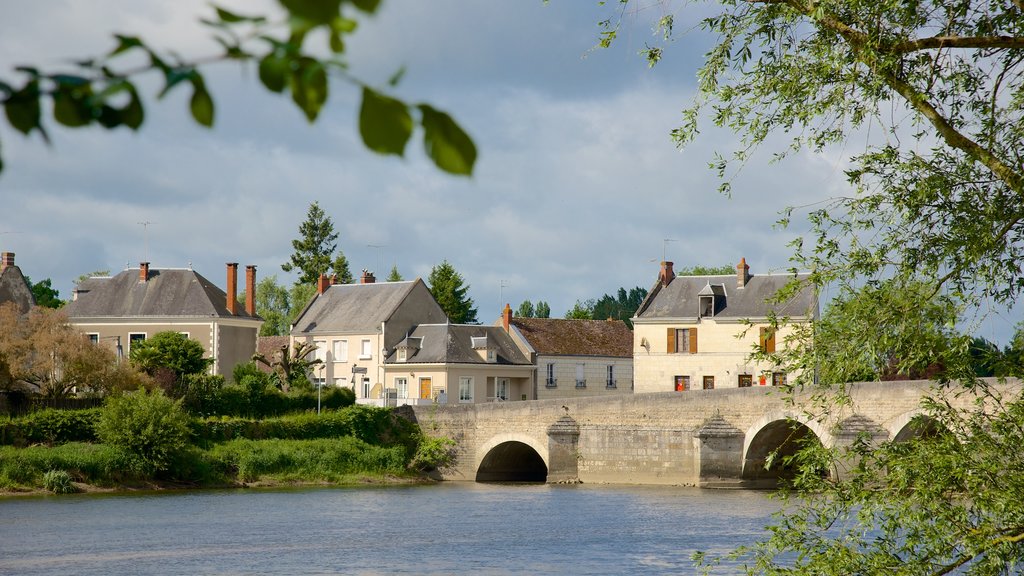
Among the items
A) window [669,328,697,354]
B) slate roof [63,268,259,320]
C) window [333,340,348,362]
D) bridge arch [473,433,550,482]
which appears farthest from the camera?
window [333,340,348,362]

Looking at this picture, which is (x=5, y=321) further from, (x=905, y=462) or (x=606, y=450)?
(x=905, y=462)

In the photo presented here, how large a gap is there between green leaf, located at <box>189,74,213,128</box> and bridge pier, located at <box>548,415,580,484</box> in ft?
95.6

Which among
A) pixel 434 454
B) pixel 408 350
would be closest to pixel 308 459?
pixel 434 454

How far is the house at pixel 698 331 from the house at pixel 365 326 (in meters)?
8.08

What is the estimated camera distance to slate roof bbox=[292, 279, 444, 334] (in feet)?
136

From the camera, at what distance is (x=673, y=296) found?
38688 mm

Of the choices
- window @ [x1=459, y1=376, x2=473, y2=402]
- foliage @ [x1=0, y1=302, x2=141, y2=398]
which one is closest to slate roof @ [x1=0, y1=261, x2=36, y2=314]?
foliage @ [x1=0, y1=302, x2=141, y2=398]

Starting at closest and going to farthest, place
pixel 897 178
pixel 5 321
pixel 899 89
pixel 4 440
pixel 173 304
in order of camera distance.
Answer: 1. pixel 899 89
2. pixel 897 178
3. pixel 4 440
4. pixel 5 321
5. pixel 173 304

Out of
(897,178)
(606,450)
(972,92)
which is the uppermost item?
(972,92)

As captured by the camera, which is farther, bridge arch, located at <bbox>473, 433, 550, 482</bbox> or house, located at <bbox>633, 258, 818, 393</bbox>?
house, located at <bbox>633, 258, 818, 393</bbox>

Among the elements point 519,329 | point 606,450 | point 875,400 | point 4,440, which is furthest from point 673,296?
point 4,440

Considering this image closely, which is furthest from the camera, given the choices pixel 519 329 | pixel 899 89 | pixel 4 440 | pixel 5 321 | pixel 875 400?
pixel 519 329

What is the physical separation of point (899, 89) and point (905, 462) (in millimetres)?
1964

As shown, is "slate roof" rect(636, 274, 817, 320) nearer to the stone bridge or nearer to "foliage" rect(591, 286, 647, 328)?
the stone bridge
